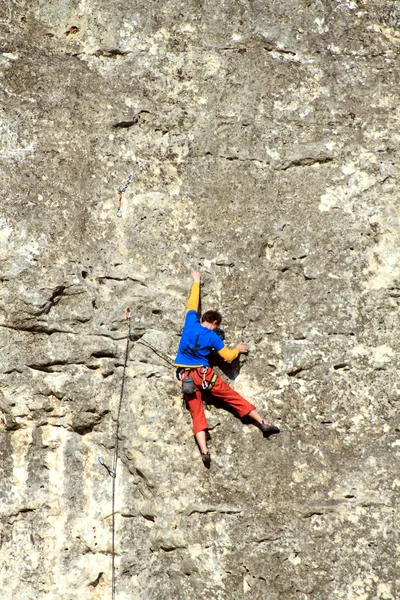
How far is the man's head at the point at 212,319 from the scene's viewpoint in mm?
5395

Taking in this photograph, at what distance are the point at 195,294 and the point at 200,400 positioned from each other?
0.87m

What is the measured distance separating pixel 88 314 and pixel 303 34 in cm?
303

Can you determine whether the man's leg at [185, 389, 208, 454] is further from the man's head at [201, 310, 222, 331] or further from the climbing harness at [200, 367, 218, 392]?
the man's head at [201, 310, 222, 331]

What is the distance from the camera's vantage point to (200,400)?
5434mm

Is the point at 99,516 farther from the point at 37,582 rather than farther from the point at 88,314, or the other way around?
the point at 88,314

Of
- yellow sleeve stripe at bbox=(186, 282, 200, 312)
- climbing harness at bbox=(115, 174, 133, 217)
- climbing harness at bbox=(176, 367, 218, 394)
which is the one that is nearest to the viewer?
climbing harness at bbox=(176, 367, 218, 394)

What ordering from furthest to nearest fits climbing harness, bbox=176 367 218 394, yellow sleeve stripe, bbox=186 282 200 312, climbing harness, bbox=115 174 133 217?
climbing harness, bbox=115 174 133 217, yellow sleeve stripe, bbox=186 282 200 312, climbing harness, bbox=176 367 218 394

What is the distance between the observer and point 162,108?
5.73 meters

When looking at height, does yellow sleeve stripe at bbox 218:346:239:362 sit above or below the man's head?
below

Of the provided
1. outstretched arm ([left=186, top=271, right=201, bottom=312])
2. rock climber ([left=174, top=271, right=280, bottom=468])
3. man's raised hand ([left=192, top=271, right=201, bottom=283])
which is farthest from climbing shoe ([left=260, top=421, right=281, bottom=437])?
man's raised hand ([left=192, top=271, right=201, bottom=283])

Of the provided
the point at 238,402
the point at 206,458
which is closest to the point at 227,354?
the point at 238,402

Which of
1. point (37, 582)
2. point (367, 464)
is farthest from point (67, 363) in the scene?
point (367, 464)

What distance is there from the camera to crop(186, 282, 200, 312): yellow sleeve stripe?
18.0 ft

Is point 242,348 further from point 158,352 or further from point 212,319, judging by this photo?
point 158,352
